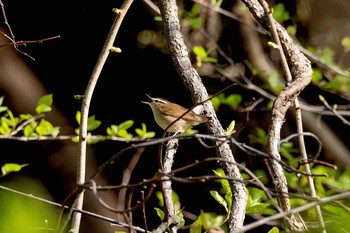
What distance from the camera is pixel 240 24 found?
15.4 ft

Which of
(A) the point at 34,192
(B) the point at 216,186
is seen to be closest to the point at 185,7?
(B) the point at 216,186

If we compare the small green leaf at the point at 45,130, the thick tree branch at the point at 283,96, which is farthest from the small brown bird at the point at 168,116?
the thick tree branch at the point at 283,96

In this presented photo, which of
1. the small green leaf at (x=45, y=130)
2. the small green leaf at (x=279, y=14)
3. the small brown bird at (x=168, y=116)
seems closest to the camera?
the small brown bird at (x=168, y=116)

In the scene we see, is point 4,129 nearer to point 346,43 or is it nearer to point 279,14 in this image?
point 279,14

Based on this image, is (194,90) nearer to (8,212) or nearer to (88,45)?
(8,212)

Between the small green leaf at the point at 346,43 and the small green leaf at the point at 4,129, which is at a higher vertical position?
the small green leaf at the point at 346,43

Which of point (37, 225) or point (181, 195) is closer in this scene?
point (37, 225)

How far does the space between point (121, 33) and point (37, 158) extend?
3.54ft

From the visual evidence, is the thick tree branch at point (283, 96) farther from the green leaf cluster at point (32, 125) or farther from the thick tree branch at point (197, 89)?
the green leaf cluster at point (32, 125)

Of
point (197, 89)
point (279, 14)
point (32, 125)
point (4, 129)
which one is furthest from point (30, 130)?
point (279, 14)

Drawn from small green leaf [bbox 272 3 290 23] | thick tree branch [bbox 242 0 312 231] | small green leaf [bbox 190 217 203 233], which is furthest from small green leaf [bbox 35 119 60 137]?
small green leaf [bbox 190 217 203 233]

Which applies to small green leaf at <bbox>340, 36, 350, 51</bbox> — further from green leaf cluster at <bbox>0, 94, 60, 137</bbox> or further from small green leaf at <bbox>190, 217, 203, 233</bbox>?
small green leaf at <bbox>190, 217, 203, 233</bbox>

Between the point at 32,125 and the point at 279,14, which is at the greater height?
the point at 279,14

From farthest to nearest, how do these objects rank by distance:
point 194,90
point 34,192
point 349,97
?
point 349,97, point 194,90, point 34,192
